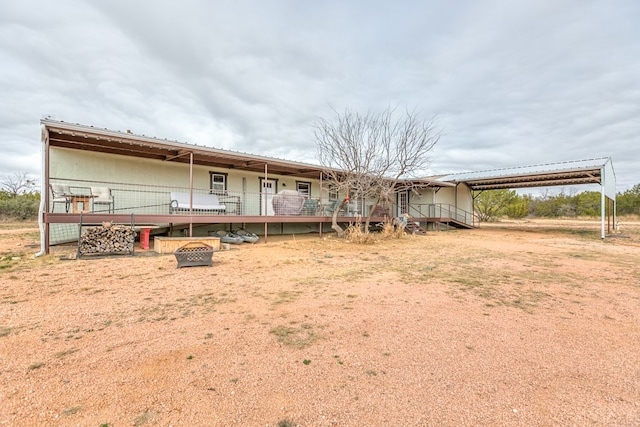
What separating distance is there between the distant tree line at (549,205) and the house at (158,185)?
15680mm

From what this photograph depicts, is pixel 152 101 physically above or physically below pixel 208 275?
above

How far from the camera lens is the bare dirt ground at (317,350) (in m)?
1.94

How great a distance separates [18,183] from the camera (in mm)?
29688

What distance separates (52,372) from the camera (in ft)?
7.68

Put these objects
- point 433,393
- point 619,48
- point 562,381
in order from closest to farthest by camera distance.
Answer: point 433,393 → point 562,381 → point 619,48

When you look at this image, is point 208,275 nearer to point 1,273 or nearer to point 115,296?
point 115,296

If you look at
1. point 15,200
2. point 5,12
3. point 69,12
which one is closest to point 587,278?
point 69,12

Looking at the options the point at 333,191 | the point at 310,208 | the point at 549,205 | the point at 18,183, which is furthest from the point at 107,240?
the point at 549,205

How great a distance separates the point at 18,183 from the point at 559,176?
45.3 metres

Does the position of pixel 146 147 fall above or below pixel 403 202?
above

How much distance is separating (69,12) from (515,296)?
13.6 m

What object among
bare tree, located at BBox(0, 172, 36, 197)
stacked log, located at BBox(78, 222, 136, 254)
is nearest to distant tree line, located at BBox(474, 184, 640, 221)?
stacked log, located at BBox(78, 222, 136, 254)

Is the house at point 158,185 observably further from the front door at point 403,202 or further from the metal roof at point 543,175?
the front door at point 403,202

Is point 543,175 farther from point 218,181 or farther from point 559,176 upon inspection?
point 218,181
